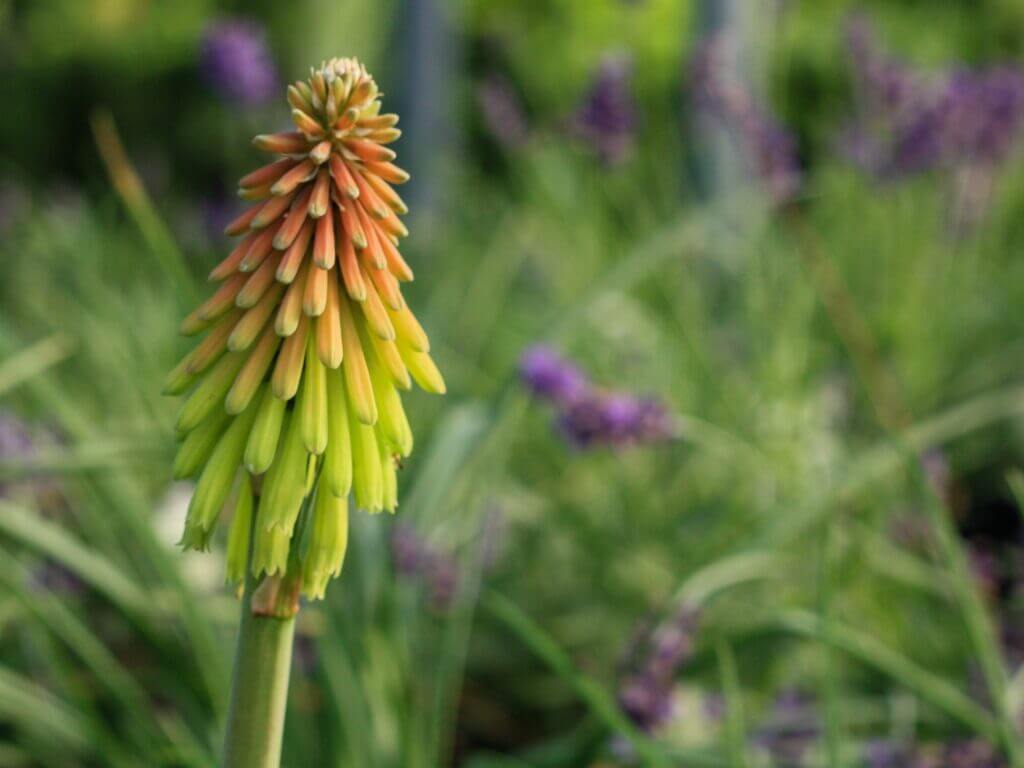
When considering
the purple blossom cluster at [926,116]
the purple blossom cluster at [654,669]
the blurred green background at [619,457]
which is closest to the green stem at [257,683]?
the blurred green background at [619,457]

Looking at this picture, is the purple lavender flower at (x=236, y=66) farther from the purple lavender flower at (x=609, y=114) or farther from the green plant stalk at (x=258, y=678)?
the green plant stalk at (x=258, y=678)

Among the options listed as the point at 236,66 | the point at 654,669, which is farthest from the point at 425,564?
the point at 236,66

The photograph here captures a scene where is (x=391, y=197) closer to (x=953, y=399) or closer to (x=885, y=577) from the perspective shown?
(x=885, y=577)

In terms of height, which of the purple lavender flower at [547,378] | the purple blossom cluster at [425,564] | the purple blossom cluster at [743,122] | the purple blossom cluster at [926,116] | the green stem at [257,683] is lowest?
the green stem at [257,683]

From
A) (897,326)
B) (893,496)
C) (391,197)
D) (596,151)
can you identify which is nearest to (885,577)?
(893,496)

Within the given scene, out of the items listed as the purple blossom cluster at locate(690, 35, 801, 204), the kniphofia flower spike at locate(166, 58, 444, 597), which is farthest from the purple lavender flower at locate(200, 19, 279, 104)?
the kniphofia flower spike at locate(166, 58, 444, 597)

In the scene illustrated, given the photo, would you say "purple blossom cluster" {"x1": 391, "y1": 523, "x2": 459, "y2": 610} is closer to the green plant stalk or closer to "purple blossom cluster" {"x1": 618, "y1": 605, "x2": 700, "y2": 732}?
"purple blossom cluster" {"x1": 618, "y1": 605, "x2": 700, "y2": 732}
